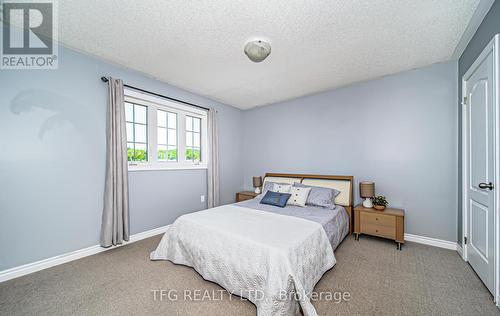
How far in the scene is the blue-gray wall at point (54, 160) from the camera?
6.45ft

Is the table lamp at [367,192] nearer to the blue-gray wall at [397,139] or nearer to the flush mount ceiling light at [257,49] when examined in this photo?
the blue-gray wall at [397,139]

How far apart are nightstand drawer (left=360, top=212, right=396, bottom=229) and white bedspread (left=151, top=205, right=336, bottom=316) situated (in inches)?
42.8

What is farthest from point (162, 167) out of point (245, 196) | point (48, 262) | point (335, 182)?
point (335, 182)

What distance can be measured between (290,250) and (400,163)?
243 centimetres

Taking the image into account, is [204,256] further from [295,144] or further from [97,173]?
[295,144]

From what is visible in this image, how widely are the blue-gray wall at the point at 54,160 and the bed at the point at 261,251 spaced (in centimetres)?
108

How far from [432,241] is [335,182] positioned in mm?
1437

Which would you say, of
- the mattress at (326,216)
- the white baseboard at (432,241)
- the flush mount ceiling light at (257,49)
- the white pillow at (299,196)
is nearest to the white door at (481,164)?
the white baseboard at (432,241)

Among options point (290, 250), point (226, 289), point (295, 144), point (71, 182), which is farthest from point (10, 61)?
point (295, 144)

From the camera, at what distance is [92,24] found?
1.92m

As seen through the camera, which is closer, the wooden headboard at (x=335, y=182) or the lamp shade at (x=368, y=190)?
the lamp shade at (x=368, y=190)

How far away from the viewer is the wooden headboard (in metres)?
3.10

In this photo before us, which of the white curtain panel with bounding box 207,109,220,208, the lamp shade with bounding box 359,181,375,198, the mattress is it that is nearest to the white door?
the lamp shade with bounding box 359,181,375,198

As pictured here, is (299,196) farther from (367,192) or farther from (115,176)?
(115,176)
